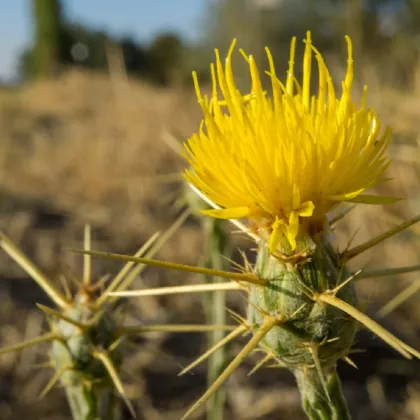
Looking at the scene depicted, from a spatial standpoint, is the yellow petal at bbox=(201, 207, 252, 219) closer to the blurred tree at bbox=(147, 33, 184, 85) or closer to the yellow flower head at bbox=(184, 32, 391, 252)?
the yellow flower head at bbox=(184, 32, 391, 252)

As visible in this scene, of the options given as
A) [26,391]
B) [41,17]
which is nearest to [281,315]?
[26,391]

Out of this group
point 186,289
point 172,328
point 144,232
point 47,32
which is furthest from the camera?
point 47,32

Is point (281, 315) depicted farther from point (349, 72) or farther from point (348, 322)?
point (349, 72)

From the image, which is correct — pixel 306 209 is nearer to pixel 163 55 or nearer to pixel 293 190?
pixel 293 190

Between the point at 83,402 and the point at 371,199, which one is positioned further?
the point at 83,402

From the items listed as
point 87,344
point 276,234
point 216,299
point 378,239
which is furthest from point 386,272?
point 216,299

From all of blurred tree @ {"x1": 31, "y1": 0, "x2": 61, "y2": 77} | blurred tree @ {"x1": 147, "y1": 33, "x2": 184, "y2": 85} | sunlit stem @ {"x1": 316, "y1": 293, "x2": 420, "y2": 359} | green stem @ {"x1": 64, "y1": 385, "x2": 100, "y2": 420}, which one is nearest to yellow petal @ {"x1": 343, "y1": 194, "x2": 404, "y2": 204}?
sunlit stem @ {"x1": 316, "y1": 293, "x2": 420, "y2": 359}
